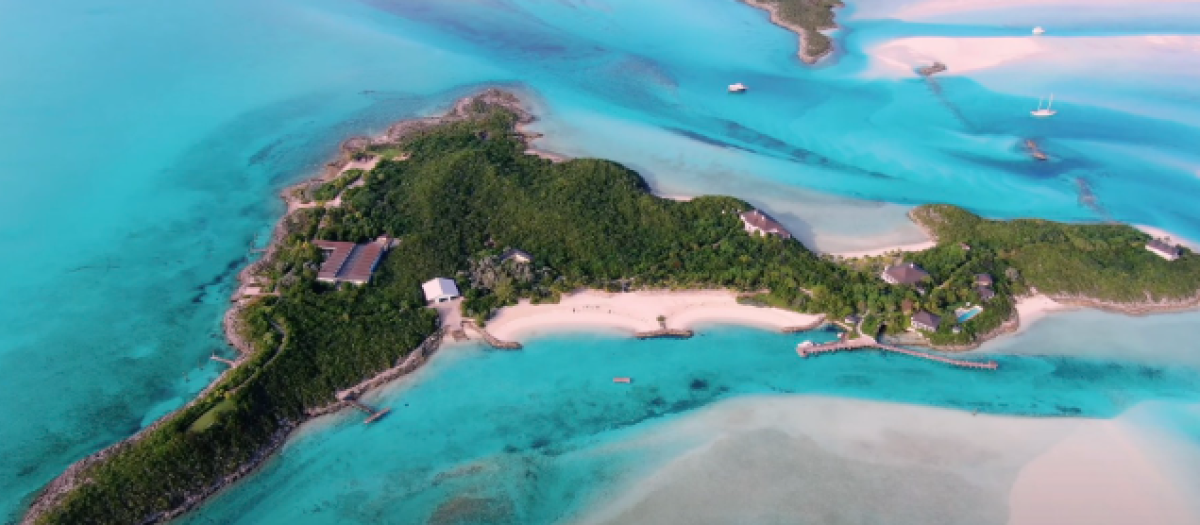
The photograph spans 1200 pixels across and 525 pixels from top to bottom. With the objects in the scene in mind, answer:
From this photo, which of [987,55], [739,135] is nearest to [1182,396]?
[739,135]

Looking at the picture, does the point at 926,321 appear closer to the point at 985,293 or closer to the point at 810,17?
the point at 985,293

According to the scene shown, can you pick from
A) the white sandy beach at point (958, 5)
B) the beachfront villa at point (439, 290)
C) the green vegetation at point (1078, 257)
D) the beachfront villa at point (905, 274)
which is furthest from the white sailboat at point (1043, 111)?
the beachfront villa at point (439, 290)

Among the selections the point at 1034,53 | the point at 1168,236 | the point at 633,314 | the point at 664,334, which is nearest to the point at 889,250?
the point at 664,334

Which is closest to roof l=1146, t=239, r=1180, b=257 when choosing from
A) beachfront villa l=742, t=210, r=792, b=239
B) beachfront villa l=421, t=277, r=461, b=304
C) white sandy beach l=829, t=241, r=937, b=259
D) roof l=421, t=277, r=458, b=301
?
white sandy beach l=829, t=241, r=937, b=259

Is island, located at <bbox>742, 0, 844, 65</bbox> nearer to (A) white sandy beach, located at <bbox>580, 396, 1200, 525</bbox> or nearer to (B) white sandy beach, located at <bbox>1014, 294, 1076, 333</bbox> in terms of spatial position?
(B) white sandy beach, located at <bbox>1014, 294, 1076, 333</bbox>

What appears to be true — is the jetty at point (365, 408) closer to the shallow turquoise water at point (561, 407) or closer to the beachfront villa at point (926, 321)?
the shallow turquoise water at point (561, 407)
